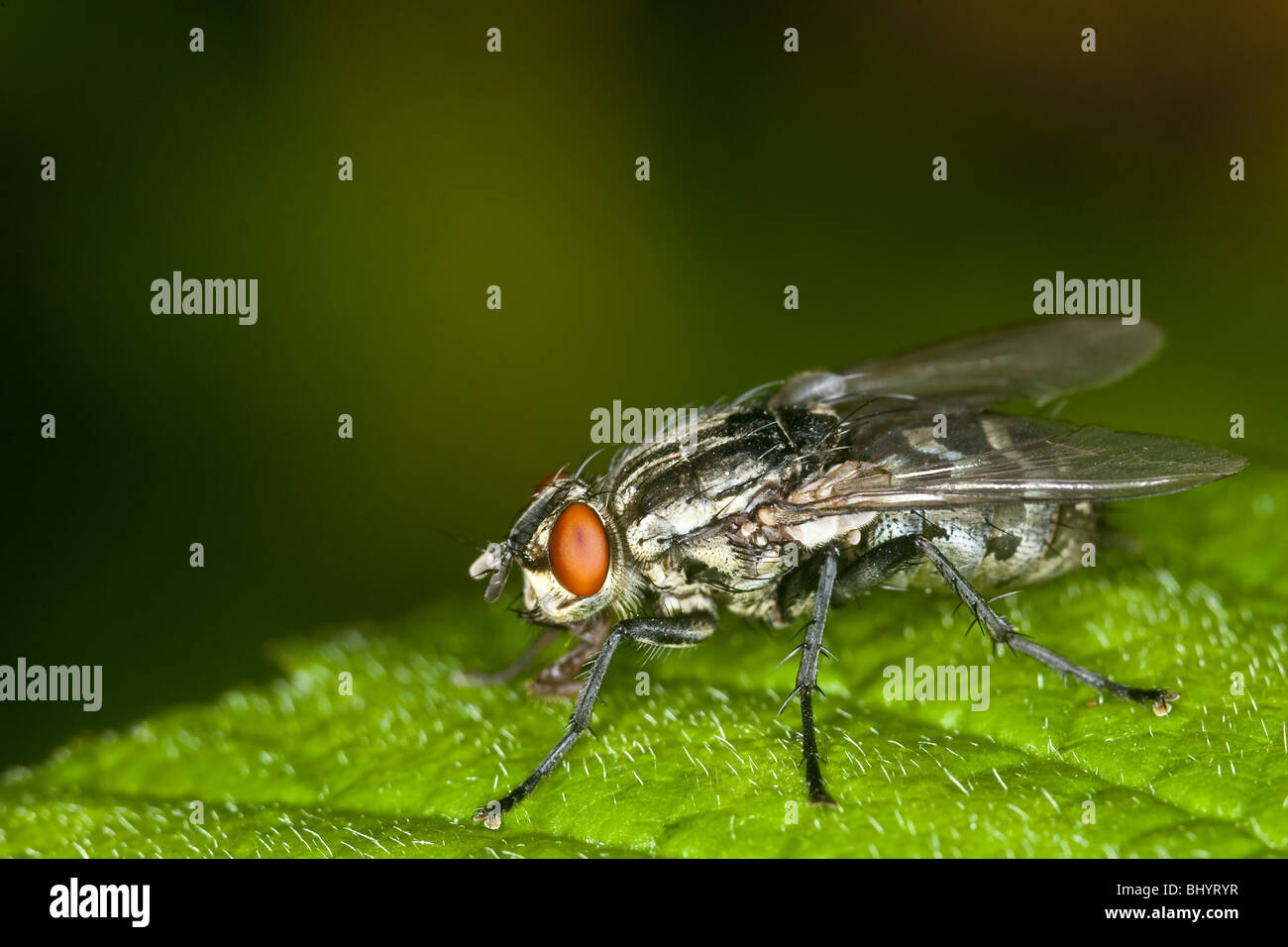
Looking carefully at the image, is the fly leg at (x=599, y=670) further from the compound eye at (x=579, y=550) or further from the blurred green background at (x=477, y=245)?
the blurred green background at (x=477, y=245)

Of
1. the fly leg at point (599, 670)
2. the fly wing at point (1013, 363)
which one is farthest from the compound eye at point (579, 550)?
the fly wing at point (1013, 363)

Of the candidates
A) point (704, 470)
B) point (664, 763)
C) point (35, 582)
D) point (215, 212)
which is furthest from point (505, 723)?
point (215, 212)

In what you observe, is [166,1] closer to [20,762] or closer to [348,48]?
[348,48]

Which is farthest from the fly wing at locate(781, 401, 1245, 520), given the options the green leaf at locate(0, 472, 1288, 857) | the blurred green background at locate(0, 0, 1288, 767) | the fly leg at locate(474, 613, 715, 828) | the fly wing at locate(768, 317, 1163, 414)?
the blurred green background at locate(0, 0, 1288, 767)

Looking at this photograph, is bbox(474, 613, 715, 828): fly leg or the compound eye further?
the compound eye

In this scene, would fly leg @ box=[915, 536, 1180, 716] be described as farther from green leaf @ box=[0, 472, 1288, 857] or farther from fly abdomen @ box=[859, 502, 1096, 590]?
fly abdomen @ box=[859, 502, 1096, 590]

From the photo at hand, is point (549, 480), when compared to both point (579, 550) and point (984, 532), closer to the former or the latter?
point (579, 550)
